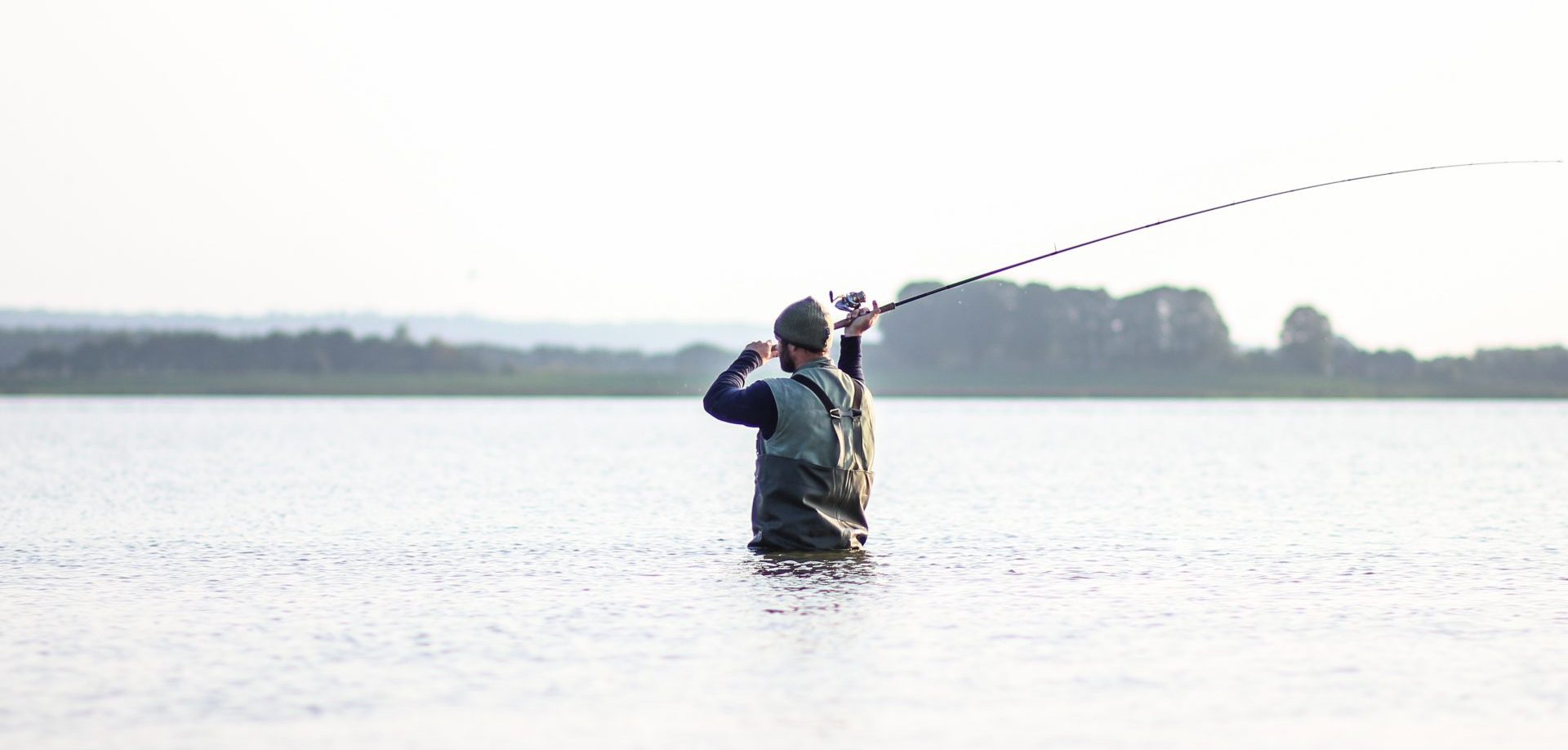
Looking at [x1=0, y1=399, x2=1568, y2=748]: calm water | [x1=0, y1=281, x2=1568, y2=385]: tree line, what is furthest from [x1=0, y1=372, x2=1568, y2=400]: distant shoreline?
[x1=0, y1=399, x2=1568, y2=748]: calm water

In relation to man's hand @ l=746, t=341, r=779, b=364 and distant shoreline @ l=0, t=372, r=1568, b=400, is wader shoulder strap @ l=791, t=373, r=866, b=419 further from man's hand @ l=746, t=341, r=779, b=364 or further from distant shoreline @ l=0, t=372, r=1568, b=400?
distant shoreline @ l=0, t=372, r=1568, b=400

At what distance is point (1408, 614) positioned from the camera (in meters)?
9.73

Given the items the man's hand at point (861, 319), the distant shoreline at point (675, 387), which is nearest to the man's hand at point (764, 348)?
the man's hand at point (861, 319)

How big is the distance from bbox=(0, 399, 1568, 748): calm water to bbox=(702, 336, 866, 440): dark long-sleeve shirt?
1063 mm

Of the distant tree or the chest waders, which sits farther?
the distant tree

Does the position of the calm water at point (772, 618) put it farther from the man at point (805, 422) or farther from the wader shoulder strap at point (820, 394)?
the wader shoulder strap at point (820, 394)

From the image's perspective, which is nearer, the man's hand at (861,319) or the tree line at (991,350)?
the man's hand at (861,319)

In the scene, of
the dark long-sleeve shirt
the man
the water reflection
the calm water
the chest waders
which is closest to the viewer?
the calm water

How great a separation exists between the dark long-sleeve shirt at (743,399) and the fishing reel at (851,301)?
72 cm

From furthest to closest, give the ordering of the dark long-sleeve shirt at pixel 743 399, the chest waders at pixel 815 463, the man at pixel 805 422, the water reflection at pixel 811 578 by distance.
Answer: the chest waders at pixel 815 463, the man at pixel 805 422, the dark long-sleeve shirt at pixel 743 399, the water reflection at pixel 811 578

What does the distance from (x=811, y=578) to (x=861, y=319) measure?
1736 mm

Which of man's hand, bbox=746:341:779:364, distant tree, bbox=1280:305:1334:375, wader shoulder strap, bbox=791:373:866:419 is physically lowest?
wader shoulder strap, bbox=791:373:866:419

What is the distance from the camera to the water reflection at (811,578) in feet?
32.3

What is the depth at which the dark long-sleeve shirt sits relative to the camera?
1065cm
